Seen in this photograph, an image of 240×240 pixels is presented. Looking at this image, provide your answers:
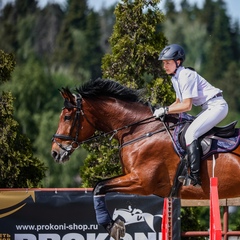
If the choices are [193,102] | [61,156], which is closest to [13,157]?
[61,156]

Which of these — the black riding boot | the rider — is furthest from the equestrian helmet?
the black riding boot

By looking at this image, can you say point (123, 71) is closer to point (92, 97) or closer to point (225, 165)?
point (92, 97)

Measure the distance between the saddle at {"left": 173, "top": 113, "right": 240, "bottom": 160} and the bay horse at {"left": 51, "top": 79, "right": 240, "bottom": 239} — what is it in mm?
63

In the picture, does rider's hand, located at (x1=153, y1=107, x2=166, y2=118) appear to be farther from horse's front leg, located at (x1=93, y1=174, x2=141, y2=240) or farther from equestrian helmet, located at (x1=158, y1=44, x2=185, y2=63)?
horse's front leg, located at (x1=93, y1=174, x2=141, y2=240)

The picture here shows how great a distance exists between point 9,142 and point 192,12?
8545 cm

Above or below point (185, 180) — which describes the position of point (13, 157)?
above

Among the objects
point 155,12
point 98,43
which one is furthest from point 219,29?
point 155,12

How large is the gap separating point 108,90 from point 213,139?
137cm

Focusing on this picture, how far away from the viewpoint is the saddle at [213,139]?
8336 mm

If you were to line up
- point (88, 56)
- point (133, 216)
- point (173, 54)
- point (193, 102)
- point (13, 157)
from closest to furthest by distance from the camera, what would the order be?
point (173, 54) < point (193, 102) < point (133, 216) < point (13, 157) < point (88, 56)

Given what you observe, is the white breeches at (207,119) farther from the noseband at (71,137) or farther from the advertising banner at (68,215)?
the advertising banner at (68,215)

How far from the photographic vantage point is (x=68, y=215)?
10383 mm

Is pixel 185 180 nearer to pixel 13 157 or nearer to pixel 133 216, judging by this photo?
pixel 133 216

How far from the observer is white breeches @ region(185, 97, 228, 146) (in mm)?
8266
